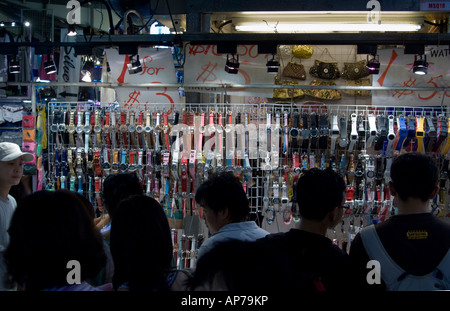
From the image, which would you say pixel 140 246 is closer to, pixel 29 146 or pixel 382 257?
pixel 382 257

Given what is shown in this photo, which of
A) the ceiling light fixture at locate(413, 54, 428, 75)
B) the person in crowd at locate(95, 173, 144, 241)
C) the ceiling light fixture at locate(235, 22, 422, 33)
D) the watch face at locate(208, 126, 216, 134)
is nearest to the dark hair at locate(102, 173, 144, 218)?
the person in crowd at locate(95, 173, 144, 241)

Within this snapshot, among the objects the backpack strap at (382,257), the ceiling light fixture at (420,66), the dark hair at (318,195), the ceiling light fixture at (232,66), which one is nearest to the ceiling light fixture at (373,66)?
the ceiling light fixture at (420,66)

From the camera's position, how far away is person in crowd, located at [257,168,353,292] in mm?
2164

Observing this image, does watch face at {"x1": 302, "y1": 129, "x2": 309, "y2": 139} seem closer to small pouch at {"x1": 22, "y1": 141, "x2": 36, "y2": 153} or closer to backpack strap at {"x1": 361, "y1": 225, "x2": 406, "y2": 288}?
backpack strap at {"x1": 361, "y1": 225, "x2": 406, "y2": 288}

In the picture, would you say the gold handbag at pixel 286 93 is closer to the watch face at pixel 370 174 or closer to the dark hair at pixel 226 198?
the watch face at pixel 370 174

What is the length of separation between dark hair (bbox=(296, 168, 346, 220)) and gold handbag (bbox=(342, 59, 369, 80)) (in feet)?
12.5

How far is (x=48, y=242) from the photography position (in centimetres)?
192

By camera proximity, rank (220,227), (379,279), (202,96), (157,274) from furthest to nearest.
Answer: (202,96) < (220,227) < (379,279) < (157,274)

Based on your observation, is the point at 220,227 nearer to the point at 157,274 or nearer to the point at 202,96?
the point at 157,274

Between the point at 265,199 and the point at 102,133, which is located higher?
the point at 102,133

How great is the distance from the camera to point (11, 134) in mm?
5746

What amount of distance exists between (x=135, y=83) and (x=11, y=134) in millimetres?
1886

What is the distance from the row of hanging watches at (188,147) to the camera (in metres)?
4.46

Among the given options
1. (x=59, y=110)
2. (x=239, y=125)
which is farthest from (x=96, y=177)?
(x=239, y=125)
